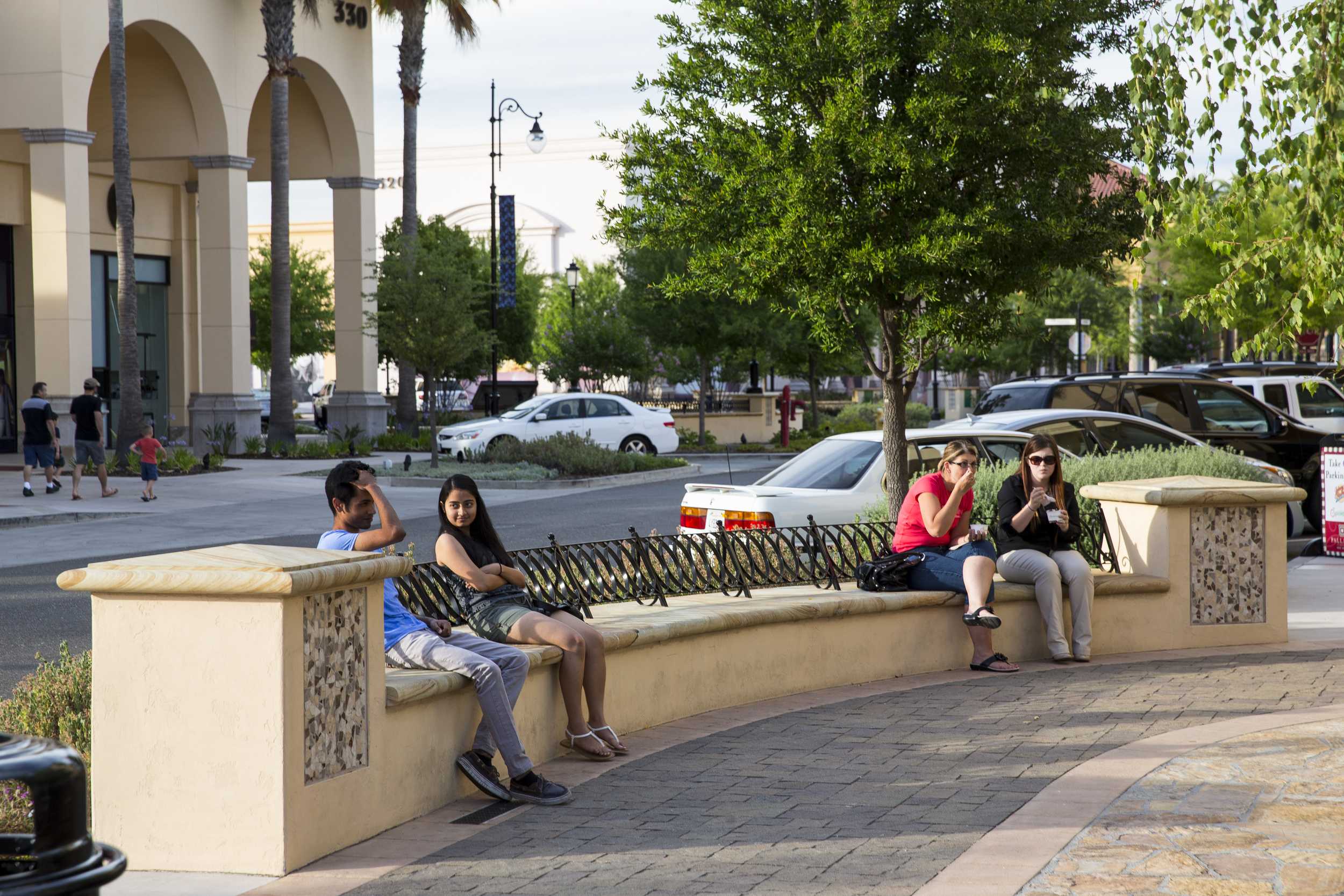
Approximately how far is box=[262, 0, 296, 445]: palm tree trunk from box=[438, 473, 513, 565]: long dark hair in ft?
82.8

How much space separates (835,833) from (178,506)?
16.7 metres

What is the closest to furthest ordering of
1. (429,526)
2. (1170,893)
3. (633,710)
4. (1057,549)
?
(1170,893), (633,710), (1057,549), (429,526)

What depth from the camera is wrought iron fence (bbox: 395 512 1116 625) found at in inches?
283

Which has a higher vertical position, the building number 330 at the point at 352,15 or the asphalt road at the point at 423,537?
the building number 330 at the point at 352,15

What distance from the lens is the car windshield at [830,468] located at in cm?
1148

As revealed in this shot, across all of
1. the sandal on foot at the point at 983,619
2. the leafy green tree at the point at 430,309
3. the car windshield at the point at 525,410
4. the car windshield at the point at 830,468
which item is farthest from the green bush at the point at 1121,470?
the leafy green tree at the point at 430,309

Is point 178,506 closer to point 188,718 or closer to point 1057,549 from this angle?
point 1057,549

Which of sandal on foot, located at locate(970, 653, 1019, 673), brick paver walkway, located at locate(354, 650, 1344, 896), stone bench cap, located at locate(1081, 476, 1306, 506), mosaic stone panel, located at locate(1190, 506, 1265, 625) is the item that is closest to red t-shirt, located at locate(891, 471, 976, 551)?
sandal on foot, located at locate(970, 653, 1019, 673)

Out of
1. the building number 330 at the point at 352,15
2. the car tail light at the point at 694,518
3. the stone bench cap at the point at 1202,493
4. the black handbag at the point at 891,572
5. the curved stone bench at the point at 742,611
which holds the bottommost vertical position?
the curved stone bench at the point at 742,611

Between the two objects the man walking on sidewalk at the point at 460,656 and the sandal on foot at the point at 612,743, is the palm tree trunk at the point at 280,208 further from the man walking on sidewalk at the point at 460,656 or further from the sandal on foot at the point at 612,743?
the sandal on foot at the point at 612,743

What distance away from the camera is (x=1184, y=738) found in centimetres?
659

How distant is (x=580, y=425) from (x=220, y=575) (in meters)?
23.6

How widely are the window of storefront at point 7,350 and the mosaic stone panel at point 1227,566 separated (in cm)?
2770

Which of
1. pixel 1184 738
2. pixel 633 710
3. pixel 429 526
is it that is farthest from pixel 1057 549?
pixel 429 526
